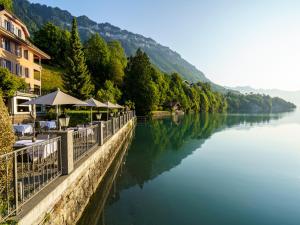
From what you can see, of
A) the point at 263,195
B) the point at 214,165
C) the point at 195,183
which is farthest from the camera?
the point at 214,165

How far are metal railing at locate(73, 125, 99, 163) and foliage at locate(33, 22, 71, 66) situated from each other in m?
64.2

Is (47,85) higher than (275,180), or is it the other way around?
(47,85)

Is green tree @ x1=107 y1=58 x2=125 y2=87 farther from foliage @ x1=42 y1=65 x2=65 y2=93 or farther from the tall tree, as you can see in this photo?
the tall tree

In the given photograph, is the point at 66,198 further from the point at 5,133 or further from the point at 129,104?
the point at 129,104

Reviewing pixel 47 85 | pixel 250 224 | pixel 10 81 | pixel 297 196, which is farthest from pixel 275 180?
pixel 47 85

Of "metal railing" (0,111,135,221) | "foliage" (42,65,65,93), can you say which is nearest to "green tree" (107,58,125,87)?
"foliage" (42,65,65,93)

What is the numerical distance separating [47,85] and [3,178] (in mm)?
55331

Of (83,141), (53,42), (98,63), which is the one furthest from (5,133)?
(53,42)

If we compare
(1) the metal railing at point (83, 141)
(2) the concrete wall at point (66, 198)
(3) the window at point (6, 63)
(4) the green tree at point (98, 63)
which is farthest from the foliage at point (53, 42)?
(2) the concrete wall at point (66, 198)

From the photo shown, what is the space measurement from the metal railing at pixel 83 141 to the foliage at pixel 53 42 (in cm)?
6420

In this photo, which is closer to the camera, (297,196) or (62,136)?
(62,136)

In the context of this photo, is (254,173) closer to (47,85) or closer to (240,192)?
(240,192)

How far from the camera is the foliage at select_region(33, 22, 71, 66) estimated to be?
230 feet

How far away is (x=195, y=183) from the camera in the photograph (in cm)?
1266
